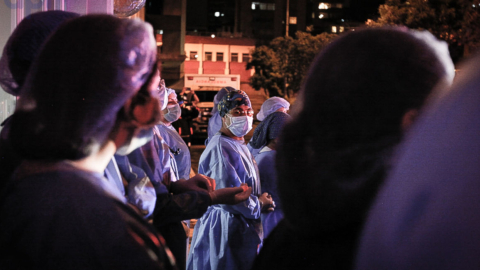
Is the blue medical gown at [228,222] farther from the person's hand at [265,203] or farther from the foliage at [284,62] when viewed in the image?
the foliage at [284,62]

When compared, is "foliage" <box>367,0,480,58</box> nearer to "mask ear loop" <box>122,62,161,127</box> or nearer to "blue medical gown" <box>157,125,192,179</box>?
"blue medical gown" <box>157,125,192,179</box>

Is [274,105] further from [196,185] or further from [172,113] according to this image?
[196,185]

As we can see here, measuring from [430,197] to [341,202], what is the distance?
14.2 inches

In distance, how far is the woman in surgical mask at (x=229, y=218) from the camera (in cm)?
351

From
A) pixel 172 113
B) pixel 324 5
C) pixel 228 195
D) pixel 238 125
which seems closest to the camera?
pixel 228 195

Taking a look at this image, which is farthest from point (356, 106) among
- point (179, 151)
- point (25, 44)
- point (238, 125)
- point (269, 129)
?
point (179, 151)

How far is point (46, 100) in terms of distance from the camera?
0.90 meters

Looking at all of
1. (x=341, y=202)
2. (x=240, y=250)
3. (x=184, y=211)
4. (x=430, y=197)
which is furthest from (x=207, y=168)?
(x=430, y=197)

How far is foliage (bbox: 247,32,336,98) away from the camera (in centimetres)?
3466

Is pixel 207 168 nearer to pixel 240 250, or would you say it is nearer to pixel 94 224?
pixel 240 250

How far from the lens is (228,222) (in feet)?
11.7

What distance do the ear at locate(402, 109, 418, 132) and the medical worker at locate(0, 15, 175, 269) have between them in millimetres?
Result: 561

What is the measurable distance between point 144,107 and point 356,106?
47 centimetres

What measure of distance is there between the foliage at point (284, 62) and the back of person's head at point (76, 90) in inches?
1280
